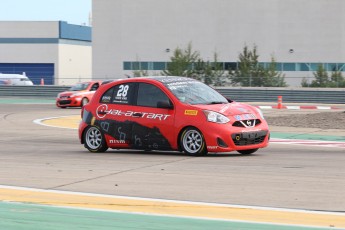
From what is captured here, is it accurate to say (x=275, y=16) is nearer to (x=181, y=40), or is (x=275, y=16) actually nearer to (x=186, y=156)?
(x=181, y=40)

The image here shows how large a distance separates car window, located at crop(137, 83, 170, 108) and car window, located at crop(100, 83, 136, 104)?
0.18 meters

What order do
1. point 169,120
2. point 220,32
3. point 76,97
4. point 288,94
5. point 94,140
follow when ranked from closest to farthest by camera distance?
point 169,120 < point 94,140 < point 76,97 < point 288,94 < point 220,32

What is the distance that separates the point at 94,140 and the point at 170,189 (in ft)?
19.0

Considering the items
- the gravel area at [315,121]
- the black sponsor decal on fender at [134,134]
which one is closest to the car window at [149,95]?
the black sponsor decal on fender at [134,134]

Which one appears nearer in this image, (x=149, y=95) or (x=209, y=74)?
(x=149, y=95)

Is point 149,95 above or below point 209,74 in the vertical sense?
below

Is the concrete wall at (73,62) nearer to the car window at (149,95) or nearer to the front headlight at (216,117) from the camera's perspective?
the car window at (149,95)

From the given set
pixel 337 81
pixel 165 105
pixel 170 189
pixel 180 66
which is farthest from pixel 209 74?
pixel 170 189

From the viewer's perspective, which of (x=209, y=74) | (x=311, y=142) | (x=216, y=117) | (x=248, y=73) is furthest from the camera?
(x=209, y=74)

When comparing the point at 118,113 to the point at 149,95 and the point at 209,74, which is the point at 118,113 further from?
the point at 209,74

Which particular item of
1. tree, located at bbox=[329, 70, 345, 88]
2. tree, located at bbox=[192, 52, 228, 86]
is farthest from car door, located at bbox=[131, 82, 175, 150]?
tree, located at bbox=[192, 52, 228, 86]

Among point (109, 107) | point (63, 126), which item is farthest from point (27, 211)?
point (63, 126)

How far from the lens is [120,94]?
1566 cm

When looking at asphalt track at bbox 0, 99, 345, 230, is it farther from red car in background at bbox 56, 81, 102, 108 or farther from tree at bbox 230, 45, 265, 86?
tree at bbox 230, 45, 265, 86
